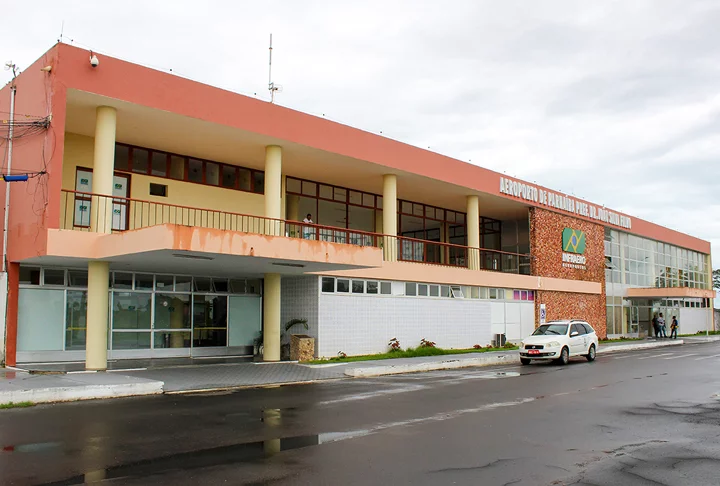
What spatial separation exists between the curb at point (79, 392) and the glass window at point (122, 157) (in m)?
9.73

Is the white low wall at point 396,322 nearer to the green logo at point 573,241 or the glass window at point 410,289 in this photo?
the glass window at point 410,289

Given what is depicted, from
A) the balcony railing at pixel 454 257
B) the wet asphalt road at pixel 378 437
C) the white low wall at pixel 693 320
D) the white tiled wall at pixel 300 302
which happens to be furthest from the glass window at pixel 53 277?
the white low wall at pixel 693 320

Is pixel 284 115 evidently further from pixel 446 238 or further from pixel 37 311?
pixel 446 238

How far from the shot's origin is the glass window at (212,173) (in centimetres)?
2439

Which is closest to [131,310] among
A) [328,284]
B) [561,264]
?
[328,284]

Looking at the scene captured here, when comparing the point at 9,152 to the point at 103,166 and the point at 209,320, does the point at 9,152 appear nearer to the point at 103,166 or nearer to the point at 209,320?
the point at 103,166

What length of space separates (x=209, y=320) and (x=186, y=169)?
568 cm

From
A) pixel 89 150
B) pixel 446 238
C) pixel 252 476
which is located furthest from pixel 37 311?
pixel 446 238

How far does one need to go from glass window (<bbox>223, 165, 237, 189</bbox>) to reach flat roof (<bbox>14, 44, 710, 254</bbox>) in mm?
3697

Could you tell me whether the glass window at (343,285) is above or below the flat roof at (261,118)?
below

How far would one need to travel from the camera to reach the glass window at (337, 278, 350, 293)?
23.8m

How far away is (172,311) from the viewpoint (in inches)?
893

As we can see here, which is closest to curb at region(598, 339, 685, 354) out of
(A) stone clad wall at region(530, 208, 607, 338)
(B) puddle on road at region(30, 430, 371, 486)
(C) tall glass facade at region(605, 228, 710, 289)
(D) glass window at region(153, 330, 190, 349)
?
(A) stone clad wall at region(530, 208, 607, 338)

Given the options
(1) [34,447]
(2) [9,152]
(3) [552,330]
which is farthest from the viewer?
(3) [552,330]
